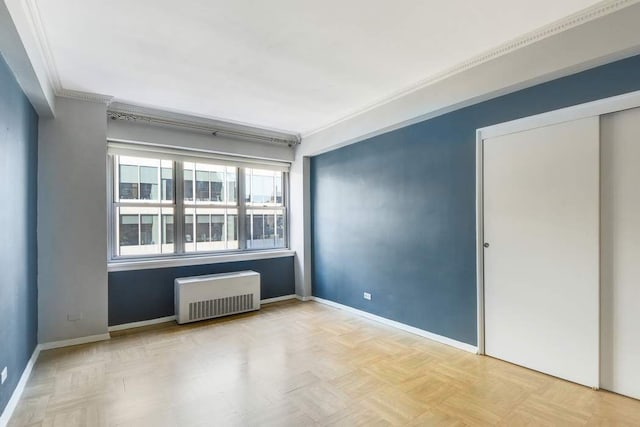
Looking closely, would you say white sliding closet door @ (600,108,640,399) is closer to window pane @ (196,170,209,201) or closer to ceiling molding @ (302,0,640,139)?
ceiling molding @ (302,0,640,139)

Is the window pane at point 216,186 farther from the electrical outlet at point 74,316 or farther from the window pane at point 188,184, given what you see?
the electrical outlet at point 74,316

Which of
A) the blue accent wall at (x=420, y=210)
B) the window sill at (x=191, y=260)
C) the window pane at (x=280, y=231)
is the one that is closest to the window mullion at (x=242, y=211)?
the window sill at (x=191, y=260)

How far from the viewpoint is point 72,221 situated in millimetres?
3480

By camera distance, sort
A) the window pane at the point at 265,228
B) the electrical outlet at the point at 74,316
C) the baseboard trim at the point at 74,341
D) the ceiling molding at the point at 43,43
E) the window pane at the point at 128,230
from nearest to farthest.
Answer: the ceiling molding at the point at 43,43
the baseboard trim at the point at 74,341
the electrical outlet at the point at 74,316
the window pane at the point at 128,230
the window pane at the point at 265,228

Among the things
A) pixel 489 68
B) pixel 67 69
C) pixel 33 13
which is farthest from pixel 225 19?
pixel 489 68

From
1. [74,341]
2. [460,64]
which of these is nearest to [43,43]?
[74,341]

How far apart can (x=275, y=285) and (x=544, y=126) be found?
4.17m

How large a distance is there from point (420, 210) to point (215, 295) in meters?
2.92

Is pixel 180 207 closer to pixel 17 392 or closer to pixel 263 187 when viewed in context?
pixel 263 187

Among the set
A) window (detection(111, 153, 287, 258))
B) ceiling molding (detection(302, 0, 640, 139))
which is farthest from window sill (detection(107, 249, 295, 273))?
ceiling molding (detection(302, 0, 640, 139))

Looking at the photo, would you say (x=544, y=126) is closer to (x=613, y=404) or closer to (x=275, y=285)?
(x=613, y=404)

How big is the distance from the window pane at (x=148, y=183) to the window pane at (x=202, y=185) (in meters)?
0.56

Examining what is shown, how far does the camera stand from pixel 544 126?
2695 mm

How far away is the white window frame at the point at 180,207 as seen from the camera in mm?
4051
